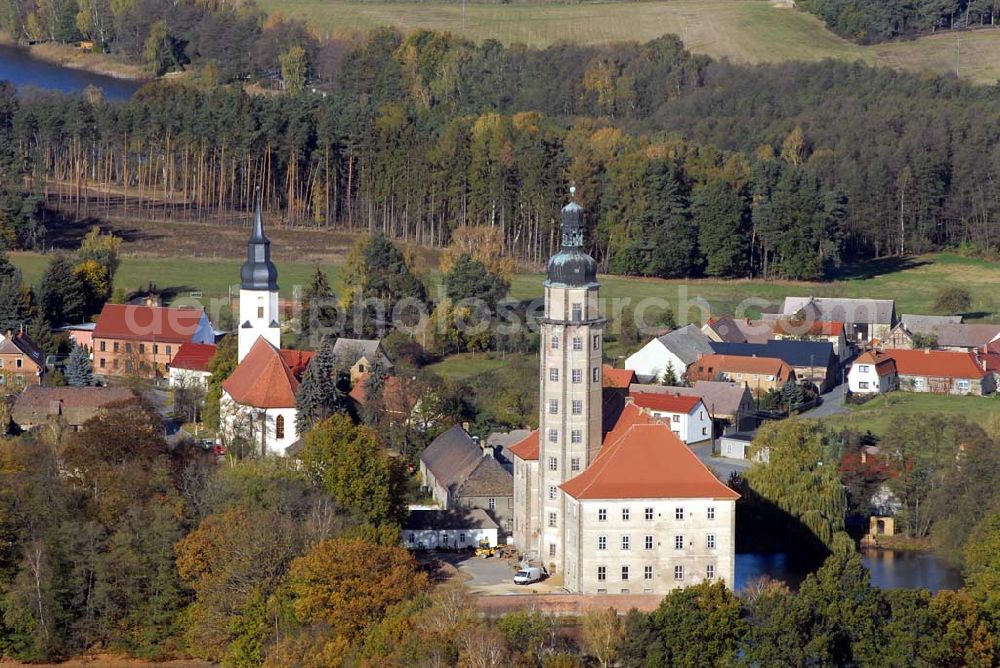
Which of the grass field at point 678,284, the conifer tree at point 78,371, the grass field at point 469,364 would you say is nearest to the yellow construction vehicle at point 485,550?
the grass field at point 469,364

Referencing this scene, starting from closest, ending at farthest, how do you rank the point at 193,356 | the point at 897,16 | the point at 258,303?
the point at 258,303
the point at 193,356
the point at 897,16

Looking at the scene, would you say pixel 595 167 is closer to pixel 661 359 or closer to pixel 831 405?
pixel 661 359

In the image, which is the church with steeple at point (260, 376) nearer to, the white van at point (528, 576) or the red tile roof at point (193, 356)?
the red tile roof at point (193, 356)

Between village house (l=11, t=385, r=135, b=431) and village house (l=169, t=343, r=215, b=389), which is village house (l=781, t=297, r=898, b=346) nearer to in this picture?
village house (l=169, t=343, r=215, b=389)

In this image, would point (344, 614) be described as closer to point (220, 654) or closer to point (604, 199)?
point (220, 654)

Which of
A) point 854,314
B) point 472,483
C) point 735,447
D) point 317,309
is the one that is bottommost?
point 472,483

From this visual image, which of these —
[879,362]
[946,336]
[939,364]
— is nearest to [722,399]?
[879,362]
